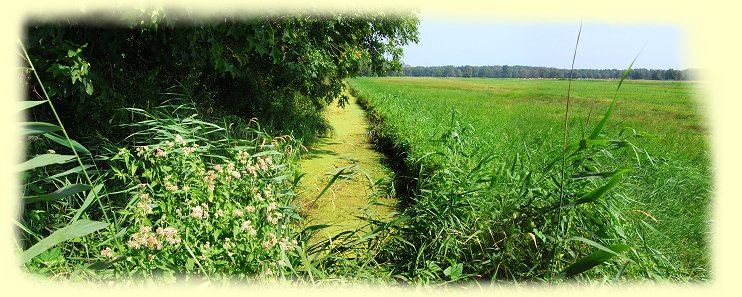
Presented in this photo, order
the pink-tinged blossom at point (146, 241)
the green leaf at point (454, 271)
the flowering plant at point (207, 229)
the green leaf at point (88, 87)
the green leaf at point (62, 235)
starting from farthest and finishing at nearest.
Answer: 1. the green leaf at point (88, 87)
2. the green leaf at point (454, 271)
3. the flowering plant at point (207, 229)
4. the pink-tinged blossom at point (146, 241)
5. the green leaf at point (62, 235)

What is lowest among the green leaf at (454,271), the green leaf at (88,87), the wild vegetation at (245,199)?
the green leaf at (454,271)

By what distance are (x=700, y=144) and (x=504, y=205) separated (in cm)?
579

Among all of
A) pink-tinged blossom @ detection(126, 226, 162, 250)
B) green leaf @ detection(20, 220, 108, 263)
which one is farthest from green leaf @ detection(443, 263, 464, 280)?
green leaf @ detection(20, 220, 108, 263)

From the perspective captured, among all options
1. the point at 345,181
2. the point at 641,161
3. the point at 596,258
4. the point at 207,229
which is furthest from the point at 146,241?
the point at 641,161

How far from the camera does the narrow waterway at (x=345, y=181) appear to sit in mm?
4246

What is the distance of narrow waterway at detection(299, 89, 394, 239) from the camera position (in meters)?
4.25

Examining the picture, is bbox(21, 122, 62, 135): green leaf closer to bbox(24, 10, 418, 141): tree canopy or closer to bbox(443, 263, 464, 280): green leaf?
bbox(443, 263, 464, 280): green leaf

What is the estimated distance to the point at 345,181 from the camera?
17.0 ft

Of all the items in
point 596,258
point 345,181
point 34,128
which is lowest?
point 345,181

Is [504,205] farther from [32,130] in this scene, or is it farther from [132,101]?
[132,101]

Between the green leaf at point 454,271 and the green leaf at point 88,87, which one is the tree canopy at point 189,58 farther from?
the green leaf at point 454,271

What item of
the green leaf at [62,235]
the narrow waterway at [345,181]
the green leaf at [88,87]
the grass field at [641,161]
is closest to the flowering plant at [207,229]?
the narrow waterway at [345,181]

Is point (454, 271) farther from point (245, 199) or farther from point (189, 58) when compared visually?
point (189, 58)
